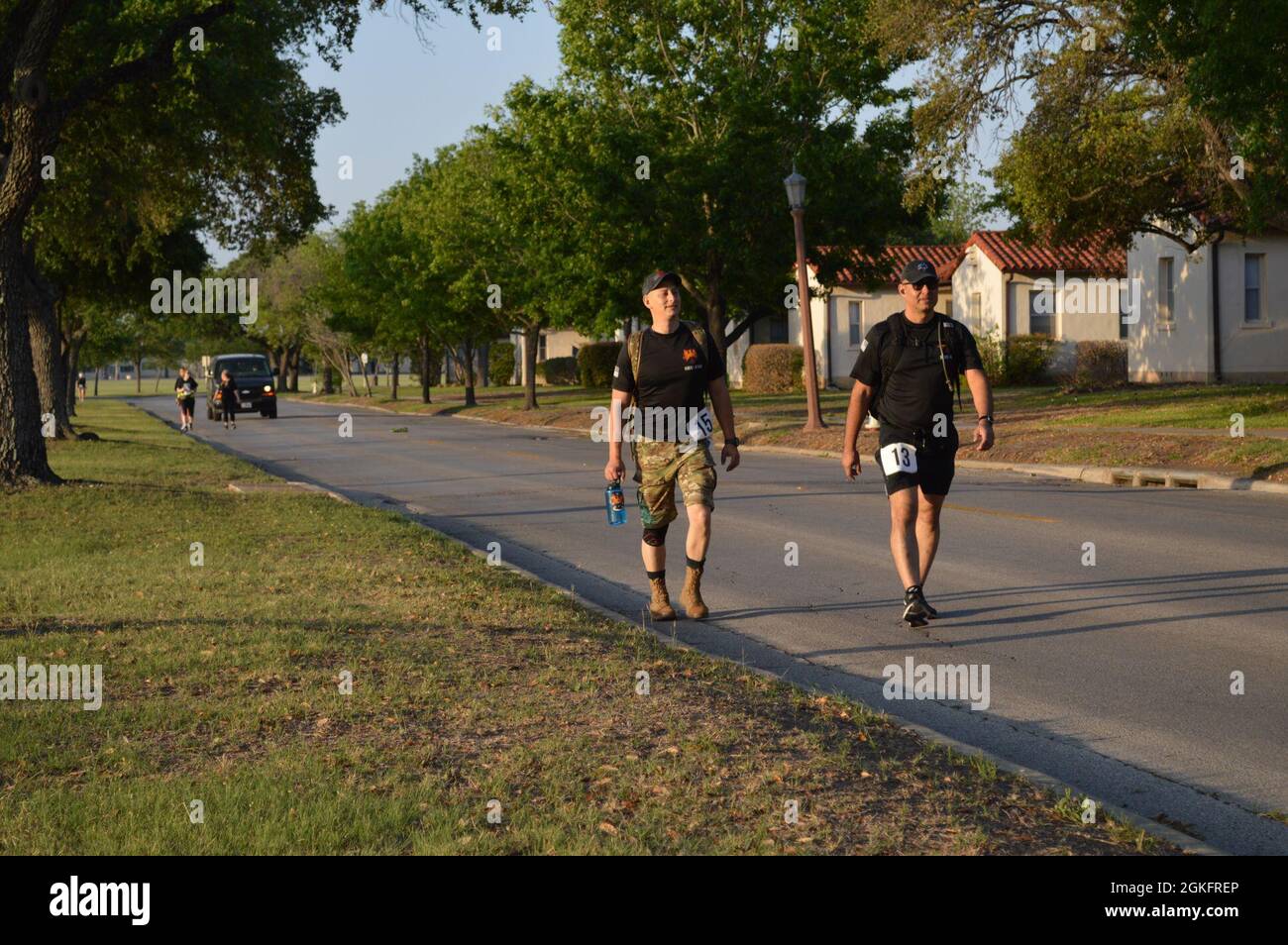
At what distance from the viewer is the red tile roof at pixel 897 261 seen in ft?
119

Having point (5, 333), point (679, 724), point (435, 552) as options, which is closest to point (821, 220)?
point (5, 333)

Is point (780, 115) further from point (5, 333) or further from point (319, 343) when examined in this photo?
point (319, 343)

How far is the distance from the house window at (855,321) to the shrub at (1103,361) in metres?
10.8

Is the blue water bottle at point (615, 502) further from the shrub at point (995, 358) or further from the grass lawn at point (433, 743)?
the shrub at point (995, 358)

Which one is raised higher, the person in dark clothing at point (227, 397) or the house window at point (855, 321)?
the house window at point (855, 321)

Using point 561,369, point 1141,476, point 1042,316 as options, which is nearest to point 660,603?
point 1141,476

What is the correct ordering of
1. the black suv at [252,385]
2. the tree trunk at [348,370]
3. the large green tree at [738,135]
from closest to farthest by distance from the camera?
the large green tree at [738,135]
the black suv at [252,385]
the tree trunk at [348,370]

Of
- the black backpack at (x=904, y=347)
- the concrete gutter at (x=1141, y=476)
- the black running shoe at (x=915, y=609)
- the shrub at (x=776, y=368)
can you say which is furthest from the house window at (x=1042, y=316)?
the black running shoe at (x=915, y=609)

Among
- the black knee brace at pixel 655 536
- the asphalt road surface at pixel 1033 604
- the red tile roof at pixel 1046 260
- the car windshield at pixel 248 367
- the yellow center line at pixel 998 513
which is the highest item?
the red tile roof at pixel 1046 260

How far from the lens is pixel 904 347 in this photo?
9055 millimetres

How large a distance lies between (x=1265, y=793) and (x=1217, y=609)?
401 cm

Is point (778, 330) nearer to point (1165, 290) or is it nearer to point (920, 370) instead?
point (1165, 290)

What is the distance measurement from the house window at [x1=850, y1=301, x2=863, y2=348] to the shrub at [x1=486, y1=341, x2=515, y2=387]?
3255cm

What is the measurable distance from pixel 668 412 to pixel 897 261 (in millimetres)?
40080
